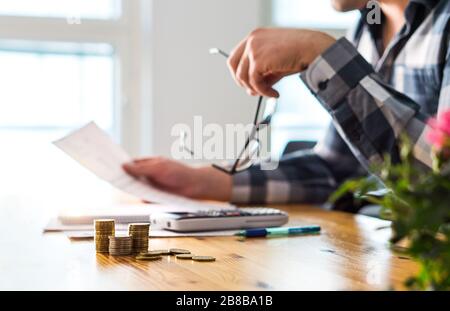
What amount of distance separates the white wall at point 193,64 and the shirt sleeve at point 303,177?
1278mm

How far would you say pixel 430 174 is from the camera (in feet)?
1.36

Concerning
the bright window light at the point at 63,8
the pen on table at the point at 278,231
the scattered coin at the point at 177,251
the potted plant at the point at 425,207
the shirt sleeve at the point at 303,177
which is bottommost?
the shirt sleeve at the point at 303,177

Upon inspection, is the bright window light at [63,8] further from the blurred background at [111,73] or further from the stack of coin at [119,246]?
the stack of coin at [119,246]

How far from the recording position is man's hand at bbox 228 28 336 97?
1113mm

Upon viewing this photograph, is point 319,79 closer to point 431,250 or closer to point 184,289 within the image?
point 184,289

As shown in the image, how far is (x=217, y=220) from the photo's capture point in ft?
3.39

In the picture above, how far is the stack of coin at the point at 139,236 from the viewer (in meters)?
0.82

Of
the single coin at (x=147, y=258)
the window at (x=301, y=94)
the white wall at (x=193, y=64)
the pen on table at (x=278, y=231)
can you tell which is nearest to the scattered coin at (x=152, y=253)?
the single coin at (x=147, y=258)

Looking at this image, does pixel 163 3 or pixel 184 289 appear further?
pixel 163 3

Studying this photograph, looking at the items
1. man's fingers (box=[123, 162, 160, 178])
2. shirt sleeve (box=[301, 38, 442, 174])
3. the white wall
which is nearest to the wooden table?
shirt sleeve (box=[301, 38, 442, 174])

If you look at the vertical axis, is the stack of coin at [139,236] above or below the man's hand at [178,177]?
above

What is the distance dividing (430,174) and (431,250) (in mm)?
41

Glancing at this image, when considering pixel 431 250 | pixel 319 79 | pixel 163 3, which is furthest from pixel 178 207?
pixel 163 3

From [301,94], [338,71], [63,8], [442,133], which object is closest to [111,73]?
[63,8]
